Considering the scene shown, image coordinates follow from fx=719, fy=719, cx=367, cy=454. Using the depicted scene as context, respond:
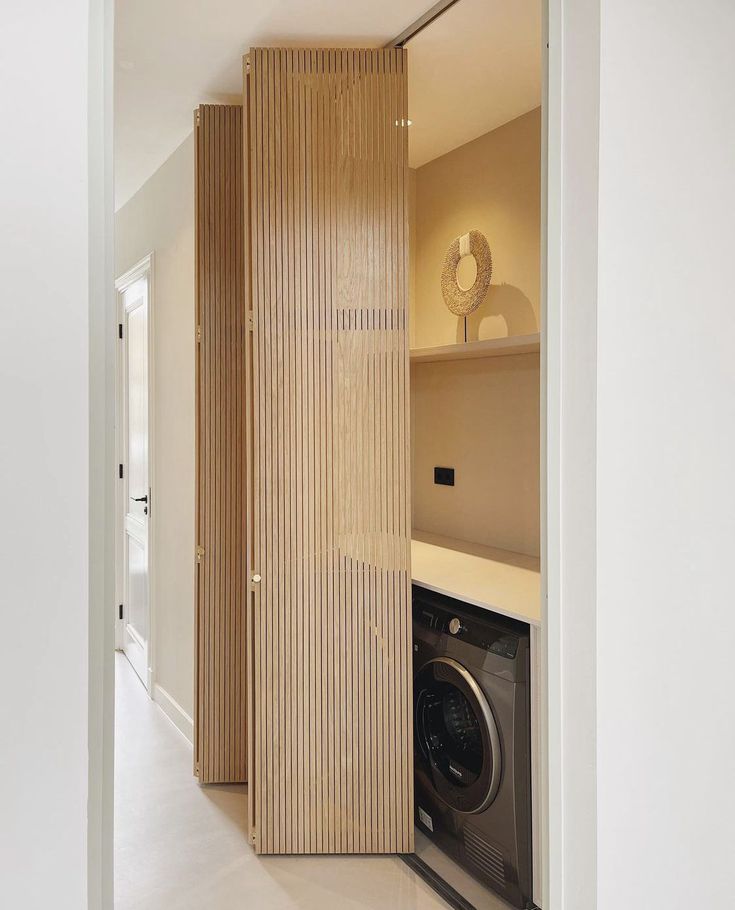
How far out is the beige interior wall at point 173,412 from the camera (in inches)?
127

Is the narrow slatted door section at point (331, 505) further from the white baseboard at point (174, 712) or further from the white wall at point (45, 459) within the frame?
the white wall at point (45, 459)

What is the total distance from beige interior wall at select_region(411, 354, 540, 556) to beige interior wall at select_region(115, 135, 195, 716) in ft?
3.58

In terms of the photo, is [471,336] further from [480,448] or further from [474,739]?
[474,739]

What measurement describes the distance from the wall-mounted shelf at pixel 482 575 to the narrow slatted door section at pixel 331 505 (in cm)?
19

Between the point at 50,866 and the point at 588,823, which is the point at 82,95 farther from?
the point at 588,823

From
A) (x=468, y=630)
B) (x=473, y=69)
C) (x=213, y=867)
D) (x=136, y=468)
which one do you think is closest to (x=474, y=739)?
(x=468, y=630)

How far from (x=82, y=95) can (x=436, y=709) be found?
2152mm

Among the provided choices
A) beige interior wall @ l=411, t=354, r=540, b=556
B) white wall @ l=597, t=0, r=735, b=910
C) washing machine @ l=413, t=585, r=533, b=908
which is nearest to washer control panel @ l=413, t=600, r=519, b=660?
washing machine @ l=413, t=585, r=533, b=908

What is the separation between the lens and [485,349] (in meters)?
2.52

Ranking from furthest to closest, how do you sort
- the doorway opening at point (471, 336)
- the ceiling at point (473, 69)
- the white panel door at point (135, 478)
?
the white panel door at point (135, 478)
the doorway opening at point (471, 336)
the ceiling at point (473, 69)

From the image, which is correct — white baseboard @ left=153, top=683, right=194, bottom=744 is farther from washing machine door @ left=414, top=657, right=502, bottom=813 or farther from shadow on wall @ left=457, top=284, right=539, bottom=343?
shadow on wall @ left=457, top=284, right=539, bottom=343

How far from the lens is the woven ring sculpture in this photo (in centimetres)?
277

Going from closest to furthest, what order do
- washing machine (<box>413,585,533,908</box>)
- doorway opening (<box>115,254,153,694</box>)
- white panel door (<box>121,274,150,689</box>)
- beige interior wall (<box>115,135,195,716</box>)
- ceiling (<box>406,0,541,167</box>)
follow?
washing machine (<box>413,585,533,908</box>), ceiling (<box>406,0,541,167</box>), beige interior wall (<box>115,135,195,716</box>), doorway opening (<box>115,254,153,694</box>), white panel door (<box>121,274,150,689</box>)

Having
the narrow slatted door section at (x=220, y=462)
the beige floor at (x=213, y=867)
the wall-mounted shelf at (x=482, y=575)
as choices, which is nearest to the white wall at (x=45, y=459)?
the wall-mounted shelf at (x=482, y=575)
